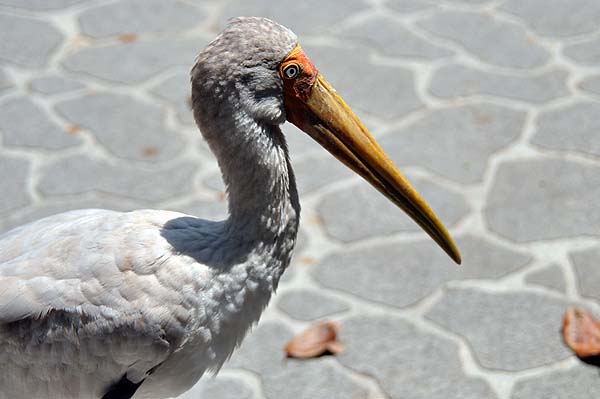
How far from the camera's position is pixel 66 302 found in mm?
2920

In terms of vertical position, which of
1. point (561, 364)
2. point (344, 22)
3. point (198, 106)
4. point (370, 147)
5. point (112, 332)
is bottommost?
point (561, 364)

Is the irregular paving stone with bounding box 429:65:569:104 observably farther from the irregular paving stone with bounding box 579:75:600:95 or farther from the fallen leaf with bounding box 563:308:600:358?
the fallen leaf with bounding box 563:308:600:358

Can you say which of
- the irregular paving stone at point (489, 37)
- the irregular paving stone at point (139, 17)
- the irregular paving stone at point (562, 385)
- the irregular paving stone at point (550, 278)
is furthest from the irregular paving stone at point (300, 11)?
the irregular paving stone at point (562, 385)

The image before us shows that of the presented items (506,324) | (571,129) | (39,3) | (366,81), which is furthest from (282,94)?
(39,3)

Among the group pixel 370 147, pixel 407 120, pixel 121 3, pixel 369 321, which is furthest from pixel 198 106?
pixel 121 3

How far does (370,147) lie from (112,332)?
1041 millimetres

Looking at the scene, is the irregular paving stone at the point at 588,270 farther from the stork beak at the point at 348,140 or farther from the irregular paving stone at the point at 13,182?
the irregular paving stone at the point at 13,182

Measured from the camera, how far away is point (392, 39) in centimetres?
633

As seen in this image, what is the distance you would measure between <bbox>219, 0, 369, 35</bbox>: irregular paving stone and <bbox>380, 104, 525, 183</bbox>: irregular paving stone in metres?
1.30

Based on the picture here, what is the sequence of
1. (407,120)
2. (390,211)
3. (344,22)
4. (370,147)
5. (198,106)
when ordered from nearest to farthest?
(198,106) → (370,147) → (390,211) → (407,120) → (344,22)

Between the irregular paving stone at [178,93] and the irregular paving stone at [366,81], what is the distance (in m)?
0.87

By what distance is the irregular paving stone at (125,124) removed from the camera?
5.50 meters

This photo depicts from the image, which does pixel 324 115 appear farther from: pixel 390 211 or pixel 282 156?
pixel 390 211

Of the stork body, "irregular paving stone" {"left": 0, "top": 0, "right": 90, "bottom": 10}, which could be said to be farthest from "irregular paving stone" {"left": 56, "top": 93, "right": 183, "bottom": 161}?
the stork body
